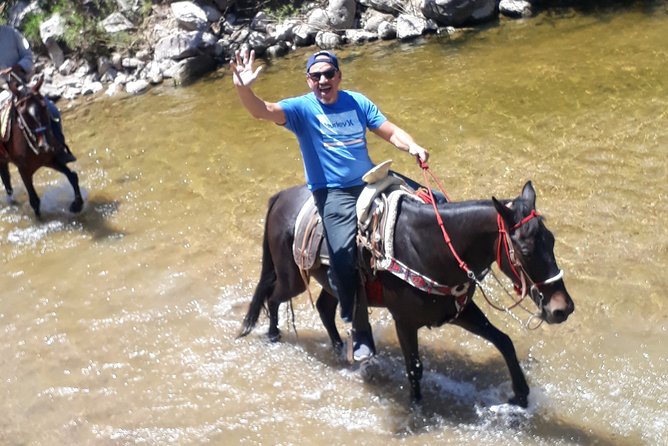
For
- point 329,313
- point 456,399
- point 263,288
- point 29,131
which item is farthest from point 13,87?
point 456,399

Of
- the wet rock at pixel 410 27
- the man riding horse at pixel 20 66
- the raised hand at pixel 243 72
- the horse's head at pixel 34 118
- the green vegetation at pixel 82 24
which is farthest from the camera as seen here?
the green vegetation at pixel 82 24

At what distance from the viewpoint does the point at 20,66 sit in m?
8.95

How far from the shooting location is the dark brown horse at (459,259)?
403 centimetres

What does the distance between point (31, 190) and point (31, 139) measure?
0.64 metres

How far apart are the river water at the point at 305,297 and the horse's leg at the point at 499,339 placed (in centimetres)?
18

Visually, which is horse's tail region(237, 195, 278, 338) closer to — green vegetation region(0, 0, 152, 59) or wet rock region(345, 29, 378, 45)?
wet rock region(345, 29, 378, 45)

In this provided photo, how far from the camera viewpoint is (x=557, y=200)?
7488mm

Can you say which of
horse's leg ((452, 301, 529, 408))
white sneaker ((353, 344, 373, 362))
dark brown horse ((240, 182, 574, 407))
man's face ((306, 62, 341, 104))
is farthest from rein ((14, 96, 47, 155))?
horse's leg ((452, 301, 529, 408))

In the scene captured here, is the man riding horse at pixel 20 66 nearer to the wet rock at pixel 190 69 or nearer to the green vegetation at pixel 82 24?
the wet rock at pixel 190 69

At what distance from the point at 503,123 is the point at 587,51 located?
3394mm

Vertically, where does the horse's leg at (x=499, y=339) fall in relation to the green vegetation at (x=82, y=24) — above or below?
below

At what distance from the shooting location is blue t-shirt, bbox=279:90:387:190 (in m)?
4.80

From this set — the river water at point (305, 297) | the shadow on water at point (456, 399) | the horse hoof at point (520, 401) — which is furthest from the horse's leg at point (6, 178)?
the horse hoof at point (520, 401)

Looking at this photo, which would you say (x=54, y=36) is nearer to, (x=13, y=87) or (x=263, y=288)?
(x=13, y=87)
